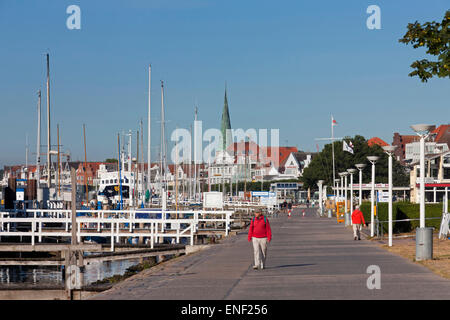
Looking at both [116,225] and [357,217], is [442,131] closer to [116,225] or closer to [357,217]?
[116,225]

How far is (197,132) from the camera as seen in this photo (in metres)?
80.3

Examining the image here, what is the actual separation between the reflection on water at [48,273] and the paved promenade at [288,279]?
7688 mm

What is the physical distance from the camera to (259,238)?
20.5 m

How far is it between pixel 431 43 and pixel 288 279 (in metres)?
7.98

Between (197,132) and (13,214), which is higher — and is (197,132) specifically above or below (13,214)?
above

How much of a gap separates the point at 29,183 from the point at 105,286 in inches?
1338

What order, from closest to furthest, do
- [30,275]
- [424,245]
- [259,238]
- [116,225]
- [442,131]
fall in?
1. [259,238]
2. [424,245]
3. [30,275]
4. [116,225]
5. [442,131]

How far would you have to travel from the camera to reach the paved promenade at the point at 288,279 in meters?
14.5

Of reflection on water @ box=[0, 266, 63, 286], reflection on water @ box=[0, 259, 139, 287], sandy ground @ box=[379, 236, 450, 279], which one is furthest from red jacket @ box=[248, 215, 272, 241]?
reflection on water @ box=[0, 266, 63, 286]

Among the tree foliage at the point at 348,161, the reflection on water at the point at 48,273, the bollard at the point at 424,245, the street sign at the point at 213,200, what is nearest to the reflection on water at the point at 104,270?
the reflection on water at the point at 48,273

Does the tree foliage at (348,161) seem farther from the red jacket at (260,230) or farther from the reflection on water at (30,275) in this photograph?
the red jacket at (260,230)

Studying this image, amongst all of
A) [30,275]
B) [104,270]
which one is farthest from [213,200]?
[30,275]
